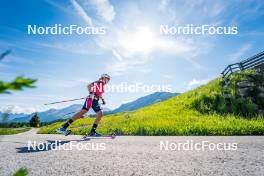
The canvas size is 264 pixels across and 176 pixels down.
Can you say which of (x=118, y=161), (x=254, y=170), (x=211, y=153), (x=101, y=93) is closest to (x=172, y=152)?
(x=211, y=153)

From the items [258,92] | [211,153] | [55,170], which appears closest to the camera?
[55,170]

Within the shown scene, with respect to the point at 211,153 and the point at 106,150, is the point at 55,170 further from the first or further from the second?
the point at 211,153

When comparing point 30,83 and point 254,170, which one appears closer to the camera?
point 30,83

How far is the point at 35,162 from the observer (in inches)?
214

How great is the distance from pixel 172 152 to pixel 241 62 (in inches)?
848

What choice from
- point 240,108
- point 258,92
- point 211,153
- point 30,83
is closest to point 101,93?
point 211,153

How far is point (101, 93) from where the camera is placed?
10219 millimetres

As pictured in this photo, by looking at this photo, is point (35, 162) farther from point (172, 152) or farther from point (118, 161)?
point (172, 152)

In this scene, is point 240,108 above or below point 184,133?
above

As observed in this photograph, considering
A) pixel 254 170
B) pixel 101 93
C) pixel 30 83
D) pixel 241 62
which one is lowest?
pixel 254 170

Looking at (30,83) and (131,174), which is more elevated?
(30,83)

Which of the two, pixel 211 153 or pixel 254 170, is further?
pixel 211 153

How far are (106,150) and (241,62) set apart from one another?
22.0m

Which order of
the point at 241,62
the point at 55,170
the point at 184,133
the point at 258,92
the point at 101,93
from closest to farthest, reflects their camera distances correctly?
1. the point at 55,170
2. the point at 101,93
3. the point at 184,133
4. the point at 258,92
5. the point at 241,62
